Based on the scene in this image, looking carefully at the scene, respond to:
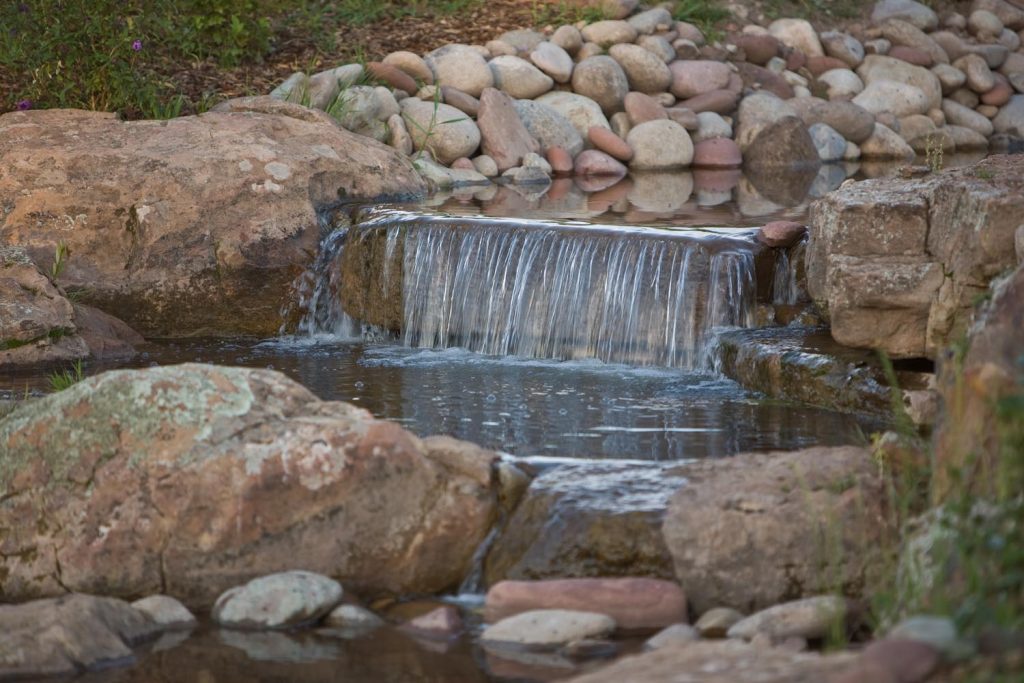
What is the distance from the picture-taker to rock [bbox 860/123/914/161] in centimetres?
1360

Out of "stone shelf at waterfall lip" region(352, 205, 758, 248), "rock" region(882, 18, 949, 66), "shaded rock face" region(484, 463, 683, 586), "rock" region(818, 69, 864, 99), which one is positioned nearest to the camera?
"shaded rock face" region(484, 463, 683, 586)

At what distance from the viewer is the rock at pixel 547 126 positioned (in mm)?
12453

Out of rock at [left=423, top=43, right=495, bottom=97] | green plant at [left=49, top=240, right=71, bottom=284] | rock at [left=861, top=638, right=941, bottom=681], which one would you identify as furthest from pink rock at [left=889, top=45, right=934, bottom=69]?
rock at [left=861, top=638, right=941, bottom=681]

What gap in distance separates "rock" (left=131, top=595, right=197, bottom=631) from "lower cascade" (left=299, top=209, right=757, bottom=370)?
3558mm

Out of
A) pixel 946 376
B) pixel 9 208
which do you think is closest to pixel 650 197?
pixel 9 208

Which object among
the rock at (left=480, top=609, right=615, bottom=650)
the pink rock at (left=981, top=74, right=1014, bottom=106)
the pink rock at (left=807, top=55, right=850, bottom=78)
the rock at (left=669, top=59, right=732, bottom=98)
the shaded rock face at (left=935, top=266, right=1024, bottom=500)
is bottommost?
the rock at (left=480, top=609, right=615, bottom=650)

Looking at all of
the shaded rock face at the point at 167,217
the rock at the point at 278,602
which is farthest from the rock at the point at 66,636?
the shaded rock face at the point at 167,217

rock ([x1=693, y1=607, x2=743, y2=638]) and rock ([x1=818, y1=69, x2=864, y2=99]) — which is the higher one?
rock ([x1=818, y1=69, x2=864, y2=99])

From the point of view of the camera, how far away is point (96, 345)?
754 centimetres

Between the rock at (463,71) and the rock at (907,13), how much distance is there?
564 centimetres

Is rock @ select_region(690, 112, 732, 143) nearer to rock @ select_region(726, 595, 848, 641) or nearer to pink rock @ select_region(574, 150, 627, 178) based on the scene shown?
pink rock @ select_region(574, 150, 627, 178)

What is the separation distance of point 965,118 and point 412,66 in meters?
5.91

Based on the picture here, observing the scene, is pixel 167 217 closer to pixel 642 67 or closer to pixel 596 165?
pixel 596 165

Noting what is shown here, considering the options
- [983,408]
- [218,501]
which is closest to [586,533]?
[218,501]
